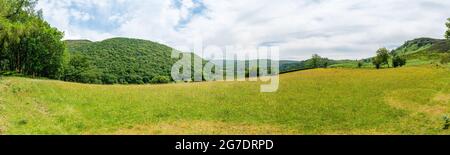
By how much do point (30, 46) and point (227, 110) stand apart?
1669 inches

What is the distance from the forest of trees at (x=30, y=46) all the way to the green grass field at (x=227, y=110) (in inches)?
931

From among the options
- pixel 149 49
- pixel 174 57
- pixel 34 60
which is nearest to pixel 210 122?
pixel 34 60

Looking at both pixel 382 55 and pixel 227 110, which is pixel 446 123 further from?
pixel 382 55

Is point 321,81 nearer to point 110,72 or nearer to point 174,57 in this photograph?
point 110,72

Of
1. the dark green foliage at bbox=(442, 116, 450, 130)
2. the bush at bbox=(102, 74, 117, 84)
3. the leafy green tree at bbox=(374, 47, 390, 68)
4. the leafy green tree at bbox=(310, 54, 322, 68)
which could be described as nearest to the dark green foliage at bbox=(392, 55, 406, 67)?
the leafy green tree at bbox=(374, 47, 390, 68)

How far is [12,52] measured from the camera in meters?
59.5

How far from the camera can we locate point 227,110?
30719 mm

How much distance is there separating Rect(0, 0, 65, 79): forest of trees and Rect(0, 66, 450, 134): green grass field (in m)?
23.6

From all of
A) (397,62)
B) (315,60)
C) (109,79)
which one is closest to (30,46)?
(109,79)

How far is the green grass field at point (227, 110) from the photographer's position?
944 inches

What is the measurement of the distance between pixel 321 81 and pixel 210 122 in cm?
2839

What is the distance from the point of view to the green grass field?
24.0 metres
